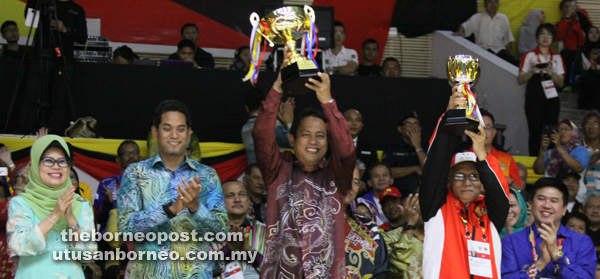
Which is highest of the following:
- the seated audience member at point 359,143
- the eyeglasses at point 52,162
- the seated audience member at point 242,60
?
the seated audience member at point 242,60

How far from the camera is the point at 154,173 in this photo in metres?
3.61

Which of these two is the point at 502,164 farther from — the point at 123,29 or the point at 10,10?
the point at 10,10

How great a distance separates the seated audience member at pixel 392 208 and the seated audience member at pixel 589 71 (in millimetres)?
4129

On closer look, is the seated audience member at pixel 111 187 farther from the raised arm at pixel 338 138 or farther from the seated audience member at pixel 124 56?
the raised arm at pixel 338 138

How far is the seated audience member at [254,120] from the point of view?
5965 mm

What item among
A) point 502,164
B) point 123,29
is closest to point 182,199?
point 502,164

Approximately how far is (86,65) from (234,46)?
249cm

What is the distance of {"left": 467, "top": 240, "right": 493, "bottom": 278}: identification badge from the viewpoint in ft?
11.8

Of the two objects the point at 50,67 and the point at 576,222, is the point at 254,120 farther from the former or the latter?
the point at 576,222

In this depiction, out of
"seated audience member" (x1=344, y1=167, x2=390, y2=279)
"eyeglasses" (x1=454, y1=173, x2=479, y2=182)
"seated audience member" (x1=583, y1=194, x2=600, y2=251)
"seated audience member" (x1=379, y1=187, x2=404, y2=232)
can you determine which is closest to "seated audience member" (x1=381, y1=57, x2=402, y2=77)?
"seated audience member" (x1=379, y1=187, x2=404, y2=232)

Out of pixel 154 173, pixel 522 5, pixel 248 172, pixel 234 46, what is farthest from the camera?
pixel 522 5

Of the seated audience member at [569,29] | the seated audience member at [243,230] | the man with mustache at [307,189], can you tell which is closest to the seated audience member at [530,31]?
the seated audience member at [569,29]

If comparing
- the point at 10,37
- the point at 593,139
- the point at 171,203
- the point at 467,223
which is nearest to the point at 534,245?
the point at 467,223

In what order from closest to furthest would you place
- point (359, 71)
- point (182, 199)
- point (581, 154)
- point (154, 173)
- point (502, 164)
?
point (182, 199) → point (154, 173) → point (502, 164) → point (581, 154) → point (359, 71)
